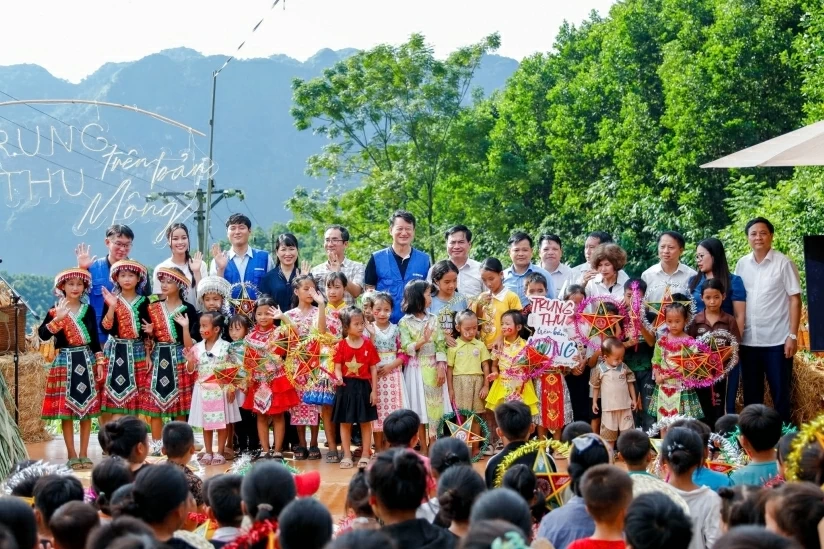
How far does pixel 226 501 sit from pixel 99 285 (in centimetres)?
484

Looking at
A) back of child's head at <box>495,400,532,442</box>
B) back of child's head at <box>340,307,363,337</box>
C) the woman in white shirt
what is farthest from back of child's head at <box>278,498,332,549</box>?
the woman in white shirt

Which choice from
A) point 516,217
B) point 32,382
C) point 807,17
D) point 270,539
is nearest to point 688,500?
point 270,539

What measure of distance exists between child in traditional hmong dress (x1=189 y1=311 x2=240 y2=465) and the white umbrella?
12.8ft

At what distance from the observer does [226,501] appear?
4246 millimetres

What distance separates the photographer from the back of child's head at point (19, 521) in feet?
11.8

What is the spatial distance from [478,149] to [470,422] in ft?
66.1

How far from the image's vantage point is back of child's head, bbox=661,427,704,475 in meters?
4.57

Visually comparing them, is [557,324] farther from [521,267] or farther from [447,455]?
[447,455]

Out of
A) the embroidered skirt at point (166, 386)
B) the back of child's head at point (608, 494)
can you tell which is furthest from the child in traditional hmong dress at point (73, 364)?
the back of child's head at point (608, 494)

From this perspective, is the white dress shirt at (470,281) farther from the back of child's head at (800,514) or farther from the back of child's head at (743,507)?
the back of child's head at (800,514)

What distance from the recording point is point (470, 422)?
8203 mm

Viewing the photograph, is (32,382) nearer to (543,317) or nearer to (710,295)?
(543,317)

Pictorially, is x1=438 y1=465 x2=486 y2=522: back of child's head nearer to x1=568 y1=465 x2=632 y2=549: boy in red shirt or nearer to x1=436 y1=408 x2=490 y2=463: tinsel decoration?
x1=568 y1=465 x2=632 y2=549: boy in red shirt

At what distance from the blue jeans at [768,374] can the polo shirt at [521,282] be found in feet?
5.16
